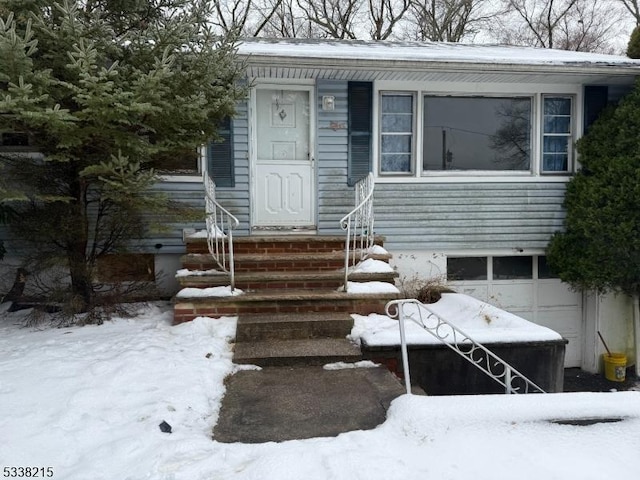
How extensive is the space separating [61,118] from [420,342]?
10.8 feet

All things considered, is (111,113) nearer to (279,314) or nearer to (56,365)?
(56,365)

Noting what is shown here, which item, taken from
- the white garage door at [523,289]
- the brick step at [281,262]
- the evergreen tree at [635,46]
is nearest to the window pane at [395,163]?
the white garage door at [523,289]

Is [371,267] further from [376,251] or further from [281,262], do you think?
[281,262]

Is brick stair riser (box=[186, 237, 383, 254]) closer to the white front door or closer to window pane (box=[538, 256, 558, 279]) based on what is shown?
the white front door

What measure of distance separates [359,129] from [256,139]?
1443 mm

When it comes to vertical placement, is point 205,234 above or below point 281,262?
above

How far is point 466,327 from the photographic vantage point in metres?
4.71

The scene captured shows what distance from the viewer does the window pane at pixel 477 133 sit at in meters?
6.53

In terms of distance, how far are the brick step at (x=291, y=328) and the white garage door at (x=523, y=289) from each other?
3.09m

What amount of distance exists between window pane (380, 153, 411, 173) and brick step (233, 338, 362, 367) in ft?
10.6

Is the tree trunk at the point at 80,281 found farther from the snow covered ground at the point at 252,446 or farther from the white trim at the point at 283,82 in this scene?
the white trim at the point at 283,82

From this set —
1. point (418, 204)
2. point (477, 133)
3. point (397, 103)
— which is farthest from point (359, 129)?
point (477, 133)

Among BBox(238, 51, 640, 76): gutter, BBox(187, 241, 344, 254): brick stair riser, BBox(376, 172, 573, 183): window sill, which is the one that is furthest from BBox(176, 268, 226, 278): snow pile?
BBox(376, 172, 573, 183): window sill

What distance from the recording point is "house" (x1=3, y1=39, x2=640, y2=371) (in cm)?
609
